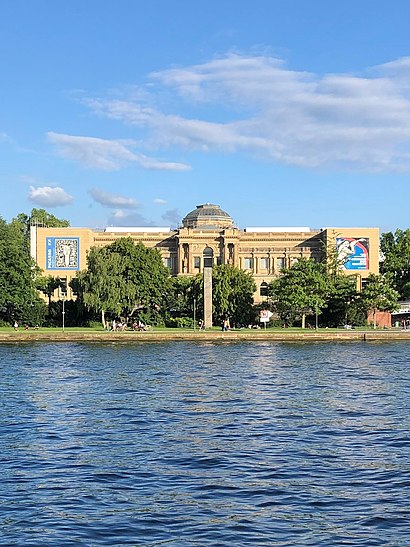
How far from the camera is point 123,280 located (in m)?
90.6

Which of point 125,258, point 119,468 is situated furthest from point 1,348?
point 119,468

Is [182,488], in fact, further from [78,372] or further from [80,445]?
[78,372]

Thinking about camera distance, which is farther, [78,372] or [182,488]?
[78,372]

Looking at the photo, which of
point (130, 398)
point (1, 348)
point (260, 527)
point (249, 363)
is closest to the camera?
point (260, 527)

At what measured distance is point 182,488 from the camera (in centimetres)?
1731

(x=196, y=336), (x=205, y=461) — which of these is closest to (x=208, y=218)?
(x=196, y=336)

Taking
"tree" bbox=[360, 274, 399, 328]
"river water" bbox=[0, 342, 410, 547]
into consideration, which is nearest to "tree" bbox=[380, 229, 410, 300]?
"tree" bbox=[360, 274, 399, 328]

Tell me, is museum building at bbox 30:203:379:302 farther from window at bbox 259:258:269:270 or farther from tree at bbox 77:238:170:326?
tree at bbox 77:238:170:326

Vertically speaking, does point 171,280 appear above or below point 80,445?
above

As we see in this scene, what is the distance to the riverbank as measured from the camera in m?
76.8

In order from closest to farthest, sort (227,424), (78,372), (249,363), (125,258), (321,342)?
(227,424) → (78,372) → (249,363) → (321,342) → (125,258)

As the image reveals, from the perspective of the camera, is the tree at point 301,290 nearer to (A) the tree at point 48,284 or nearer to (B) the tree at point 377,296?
(B) the tree at point 377,296

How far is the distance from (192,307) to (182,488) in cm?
8169

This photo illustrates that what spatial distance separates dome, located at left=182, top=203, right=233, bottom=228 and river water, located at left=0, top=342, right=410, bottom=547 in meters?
101
